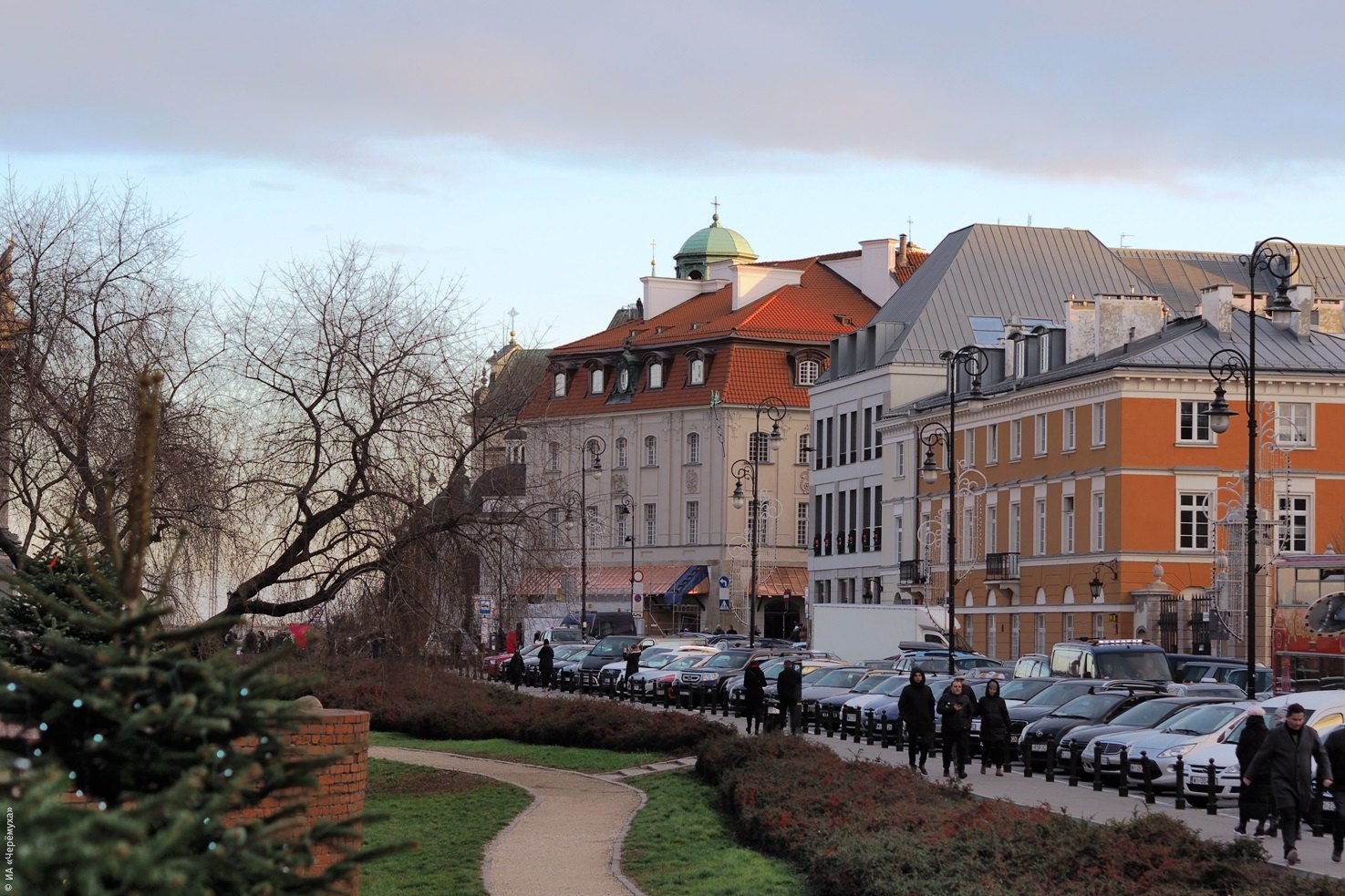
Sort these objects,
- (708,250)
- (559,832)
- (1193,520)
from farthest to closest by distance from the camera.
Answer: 1. (708,250)
2. (1193,520)
3. (559,832)

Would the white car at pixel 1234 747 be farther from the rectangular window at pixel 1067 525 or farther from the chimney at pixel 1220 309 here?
the rectangular window at pixel 1067 525

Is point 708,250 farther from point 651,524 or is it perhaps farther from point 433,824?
point 433,824

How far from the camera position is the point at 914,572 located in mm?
84438

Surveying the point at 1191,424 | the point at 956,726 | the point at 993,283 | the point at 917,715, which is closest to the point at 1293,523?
the point at 1191,424

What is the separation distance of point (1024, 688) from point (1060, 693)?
1916 millimetres

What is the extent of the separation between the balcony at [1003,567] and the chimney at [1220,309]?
36.9 ft

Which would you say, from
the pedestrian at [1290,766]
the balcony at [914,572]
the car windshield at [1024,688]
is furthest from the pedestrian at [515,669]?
the pedestrian at [1290,766]

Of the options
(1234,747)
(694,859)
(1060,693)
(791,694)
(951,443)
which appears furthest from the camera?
(951,443)

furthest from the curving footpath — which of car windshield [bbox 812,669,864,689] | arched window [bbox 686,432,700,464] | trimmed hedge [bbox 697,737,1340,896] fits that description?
arched window [bbox 686,432,700,464]

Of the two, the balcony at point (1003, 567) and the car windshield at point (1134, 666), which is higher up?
the balcony at point (1003, 567)

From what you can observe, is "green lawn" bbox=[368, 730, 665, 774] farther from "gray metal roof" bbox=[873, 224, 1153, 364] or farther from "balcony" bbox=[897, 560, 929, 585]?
"gray metal roof" bbox=[873, 224, 1153, 364]

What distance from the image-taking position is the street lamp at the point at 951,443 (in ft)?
180

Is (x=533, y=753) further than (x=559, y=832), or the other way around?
(x=533, y=753)

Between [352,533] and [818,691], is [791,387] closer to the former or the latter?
[818,691]
